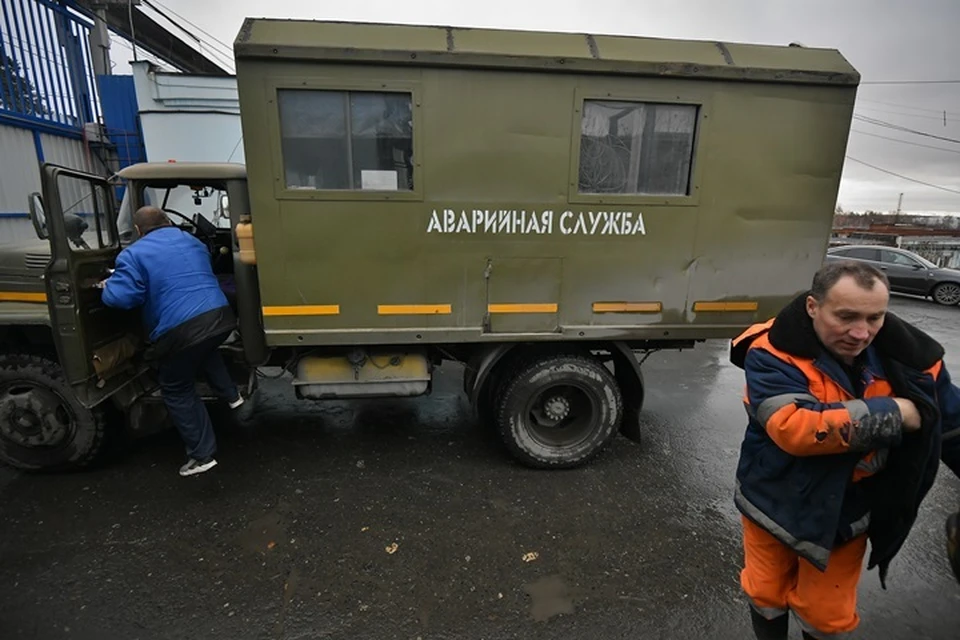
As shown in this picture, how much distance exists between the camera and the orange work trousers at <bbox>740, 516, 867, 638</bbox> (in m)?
1.84

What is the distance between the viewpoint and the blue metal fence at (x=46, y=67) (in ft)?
24.3

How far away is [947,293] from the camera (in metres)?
12.6

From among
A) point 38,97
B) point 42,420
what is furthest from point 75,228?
point 38,97

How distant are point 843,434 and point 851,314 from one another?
0.37m

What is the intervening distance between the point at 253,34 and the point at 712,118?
296 cm

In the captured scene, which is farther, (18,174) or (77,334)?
(18,174)

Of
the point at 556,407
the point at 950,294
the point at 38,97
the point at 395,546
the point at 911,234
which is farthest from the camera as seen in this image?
the point at 911,234

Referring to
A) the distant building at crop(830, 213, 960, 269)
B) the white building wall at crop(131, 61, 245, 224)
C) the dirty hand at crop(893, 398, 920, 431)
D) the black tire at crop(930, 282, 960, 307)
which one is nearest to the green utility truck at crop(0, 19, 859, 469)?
the dirty hand at crop(893, 398, 920, 431)

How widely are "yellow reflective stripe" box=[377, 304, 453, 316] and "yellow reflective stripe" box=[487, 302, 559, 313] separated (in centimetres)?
30

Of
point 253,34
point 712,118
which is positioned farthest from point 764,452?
point 253,34

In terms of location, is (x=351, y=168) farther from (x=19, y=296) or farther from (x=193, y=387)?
(x=19, y=296)

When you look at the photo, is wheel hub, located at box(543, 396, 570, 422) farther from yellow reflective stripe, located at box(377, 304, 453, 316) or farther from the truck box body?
yellow reflective stripe, located at box(377, 304, 453, 316)

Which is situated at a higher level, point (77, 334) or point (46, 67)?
point (46, 67)

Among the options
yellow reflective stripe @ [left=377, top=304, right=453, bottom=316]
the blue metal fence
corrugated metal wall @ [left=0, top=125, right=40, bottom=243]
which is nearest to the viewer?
yellow reflective stripe @ [left=377, top=304, right=453, bottom=316]
